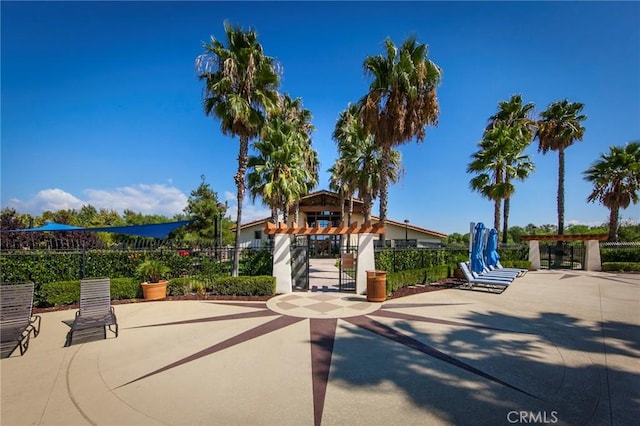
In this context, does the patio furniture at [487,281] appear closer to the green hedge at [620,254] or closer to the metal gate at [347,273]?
the metal gate at [347,273]

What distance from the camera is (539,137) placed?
74.9 feet

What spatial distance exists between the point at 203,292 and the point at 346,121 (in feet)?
62.9

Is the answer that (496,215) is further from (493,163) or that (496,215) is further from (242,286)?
(242,286)

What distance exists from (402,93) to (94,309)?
43.7 feet

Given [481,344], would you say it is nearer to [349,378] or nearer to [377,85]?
[349,378]

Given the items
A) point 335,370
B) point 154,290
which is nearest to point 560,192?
point 335,370

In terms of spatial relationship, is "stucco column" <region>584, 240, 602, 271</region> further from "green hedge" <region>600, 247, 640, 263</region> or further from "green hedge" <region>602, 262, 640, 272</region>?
"green hedge" <region>600, 247, 640, 263</region>

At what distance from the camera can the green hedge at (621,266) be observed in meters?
17.2

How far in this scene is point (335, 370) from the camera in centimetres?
471

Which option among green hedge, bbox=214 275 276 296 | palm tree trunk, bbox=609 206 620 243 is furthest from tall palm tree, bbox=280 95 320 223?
palm tree trunk, bbox=609 206 620 243

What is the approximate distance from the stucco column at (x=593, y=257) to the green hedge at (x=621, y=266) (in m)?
0.28

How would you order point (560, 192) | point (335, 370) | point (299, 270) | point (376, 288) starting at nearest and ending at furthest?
point (335, 370), point (376, 288), point (299, 270), point (560, 192)

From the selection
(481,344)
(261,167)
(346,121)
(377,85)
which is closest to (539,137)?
(346,121)

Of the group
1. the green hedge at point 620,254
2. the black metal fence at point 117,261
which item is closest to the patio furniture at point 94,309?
the black metal fence at point 117,261
